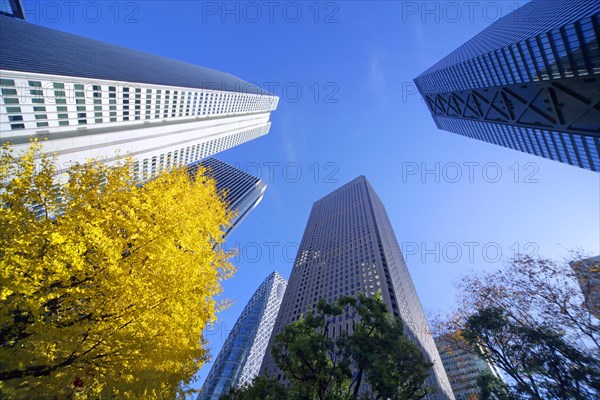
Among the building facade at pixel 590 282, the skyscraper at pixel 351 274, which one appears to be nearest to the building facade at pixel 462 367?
the skyscraper at pixel 351 274

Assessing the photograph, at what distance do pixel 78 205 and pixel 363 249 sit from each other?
211 ft

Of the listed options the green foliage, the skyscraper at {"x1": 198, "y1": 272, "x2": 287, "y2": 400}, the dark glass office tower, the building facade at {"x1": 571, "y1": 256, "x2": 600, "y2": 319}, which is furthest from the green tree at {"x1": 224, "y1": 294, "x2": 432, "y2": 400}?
the skyscraper at {"x1": 198, "y1": 272, "x2": 287, "y2": 400}

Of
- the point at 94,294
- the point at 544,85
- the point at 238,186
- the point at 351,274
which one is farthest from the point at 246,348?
the point at 544,85

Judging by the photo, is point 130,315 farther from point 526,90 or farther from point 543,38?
point 526,90

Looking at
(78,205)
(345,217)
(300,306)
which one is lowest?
(300,306)

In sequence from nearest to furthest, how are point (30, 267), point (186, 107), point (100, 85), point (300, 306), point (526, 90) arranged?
point (30, 267) → point (100, 85) → point (526, 90) → point (300, 306) → point (186, 107)

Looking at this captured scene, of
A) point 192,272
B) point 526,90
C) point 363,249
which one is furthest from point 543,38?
point 192,272

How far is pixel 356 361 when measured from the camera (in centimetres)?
1265

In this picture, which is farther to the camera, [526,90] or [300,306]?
[300,306]

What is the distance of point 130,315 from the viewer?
671 centimetres

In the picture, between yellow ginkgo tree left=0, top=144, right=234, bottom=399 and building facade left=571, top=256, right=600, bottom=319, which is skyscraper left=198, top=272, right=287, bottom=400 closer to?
yellow ginkgo tree left=0, top=144, right=234, bottom=399

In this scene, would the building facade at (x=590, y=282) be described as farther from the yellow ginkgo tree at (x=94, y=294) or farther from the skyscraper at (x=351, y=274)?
the skyscraper at (x=351, y=274)

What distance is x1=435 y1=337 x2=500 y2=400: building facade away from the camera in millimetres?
19948

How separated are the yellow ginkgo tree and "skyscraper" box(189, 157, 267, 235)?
321ft
